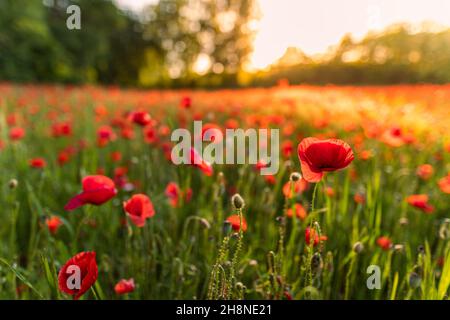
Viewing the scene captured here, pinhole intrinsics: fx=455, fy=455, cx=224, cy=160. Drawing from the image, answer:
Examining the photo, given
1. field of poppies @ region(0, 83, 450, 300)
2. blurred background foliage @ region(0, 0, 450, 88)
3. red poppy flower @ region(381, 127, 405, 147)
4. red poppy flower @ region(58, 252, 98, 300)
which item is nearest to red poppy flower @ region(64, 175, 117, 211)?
field of poppies @ region(0, 83, 450, 300)

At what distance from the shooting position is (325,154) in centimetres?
79

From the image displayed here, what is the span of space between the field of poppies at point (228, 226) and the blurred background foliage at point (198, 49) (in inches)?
485

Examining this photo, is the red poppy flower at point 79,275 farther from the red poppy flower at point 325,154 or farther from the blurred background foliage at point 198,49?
the blurred background foliage at point 198,49

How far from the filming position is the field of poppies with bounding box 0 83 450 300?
1.01m

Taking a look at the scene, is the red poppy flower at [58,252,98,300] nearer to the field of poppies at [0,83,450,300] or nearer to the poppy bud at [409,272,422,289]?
the field of poppies at [0,83,450,300]

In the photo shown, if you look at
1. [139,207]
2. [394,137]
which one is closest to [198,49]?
[394,137]

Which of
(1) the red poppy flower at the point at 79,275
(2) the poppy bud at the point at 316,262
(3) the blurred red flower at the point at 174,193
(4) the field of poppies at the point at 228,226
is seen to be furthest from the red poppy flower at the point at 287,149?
(1) the red poppy flower at the point at 79,275

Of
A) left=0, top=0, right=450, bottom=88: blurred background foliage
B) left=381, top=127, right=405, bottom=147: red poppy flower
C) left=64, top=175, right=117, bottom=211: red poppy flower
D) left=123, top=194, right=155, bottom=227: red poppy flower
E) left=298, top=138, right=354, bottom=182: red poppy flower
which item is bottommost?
left=123, top=194, right=155, bottom=227: red poppy flower

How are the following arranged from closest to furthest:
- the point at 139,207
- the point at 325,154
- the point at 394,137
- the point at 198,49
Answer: the point at 325,154, the point at 139,207, the point at 394,137, the point at 198,49

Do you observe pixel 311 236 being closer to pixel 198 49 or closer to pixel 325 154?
pixel 325 154

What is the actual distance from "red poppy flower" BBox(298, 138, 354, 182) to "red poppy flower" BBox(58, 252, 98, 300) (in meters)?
0.42

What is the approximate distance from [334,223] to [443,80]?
575 inches

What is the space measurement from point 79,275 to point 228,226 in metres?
0.33
